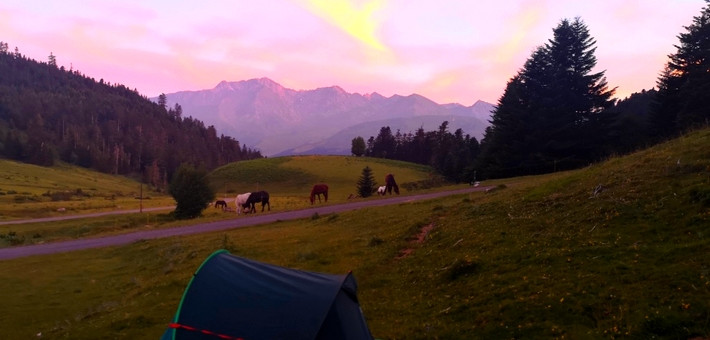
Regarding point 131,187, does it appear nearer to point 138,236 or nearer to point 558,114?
point 138,236

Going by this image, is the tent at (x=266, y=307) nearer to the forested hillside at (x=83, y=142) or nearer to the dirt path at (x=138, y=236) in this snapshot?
the dirt path at (x=138, y=236)

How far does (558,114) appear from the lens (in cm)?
5406

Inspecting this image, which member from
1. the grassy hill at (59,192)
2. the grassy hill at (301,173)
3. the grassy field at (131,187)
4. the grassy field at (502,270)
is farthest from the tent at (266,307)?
the grassy hill at (301,173)

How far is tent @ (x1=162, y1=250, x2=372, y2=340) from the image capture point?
7.14 m

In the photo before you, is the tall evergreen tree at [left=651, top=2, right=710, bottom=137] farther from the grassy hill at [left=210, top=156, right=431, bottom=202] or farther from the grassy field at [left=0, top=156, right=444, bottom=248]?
the grassy hill at [left=210, top=156, right=431, bottom=202]

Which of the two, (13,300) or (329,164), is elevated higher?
A: (329,164)

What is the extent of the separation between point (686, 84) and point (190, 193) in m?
57.3

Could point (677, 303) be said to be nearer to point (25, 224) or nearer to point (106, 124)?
point (25, 224)

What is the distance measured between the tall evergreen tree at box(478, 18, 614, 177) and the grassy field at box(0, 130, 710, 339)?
106ft

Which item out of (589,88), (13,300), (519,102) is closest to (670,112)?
(589,88)

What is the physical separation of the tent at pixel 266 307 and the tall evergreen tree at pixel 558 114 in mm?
47604

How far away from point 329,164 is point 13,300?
4325 inches

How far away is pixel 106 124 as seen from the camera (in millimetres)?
193375

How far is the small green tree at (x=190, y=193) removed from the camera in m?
57.2
